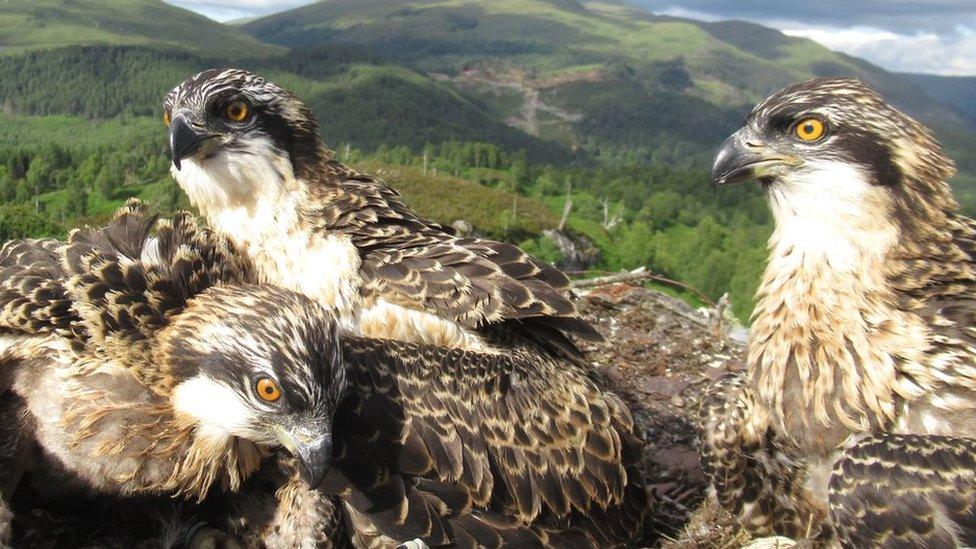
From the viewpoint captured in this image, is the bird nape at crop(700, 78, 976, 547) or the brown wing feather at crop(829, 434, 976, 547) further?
the bird nape at crop(700, 78, 976, 547)

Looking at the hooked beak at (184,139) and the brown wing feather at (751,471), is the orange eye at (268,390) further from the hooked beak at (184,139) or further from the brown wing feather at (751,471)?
the brown wing feather at (751,471)

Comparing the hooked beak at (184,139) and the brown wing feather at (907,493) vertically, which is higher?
the hooked beak at (184,139)

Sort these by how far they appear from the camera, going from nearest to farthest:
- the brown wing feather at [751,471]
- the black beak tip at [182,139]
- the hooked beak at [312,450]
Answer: the hooked beak at [312,450]
the brown wing feather at [751,471]
the black beak tip at [182,139]

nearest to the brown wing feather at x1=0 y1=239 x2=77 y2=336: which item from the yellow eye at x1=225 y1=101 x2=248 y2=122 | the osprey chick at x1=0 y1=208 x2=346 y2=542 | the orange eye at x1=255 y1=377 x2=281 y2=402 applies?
the osprey chick at x1=0 y1=208 x2=346 y2=542

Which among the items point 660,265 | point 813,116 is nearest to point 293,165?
point 813,116

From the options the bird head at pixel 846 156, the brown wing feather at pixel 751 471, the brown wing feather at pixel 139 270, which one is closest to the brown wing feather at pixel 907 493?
the brown wing feather at pixel 751 471

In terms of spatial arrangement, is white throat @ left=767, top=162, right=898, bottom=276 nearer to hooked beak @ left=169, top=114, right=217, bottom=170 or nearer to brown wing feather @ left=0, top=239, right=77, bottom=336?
hooked beak @ left=169, top=114, right=217, bottom=170

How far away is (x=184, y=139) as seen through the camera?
196 inches

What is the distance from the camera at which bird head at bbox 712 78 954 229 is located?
4164 millimetres

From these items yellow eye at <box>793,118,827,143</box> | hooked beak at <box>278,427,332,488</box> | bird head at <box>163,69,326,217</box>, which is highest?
yellow eye at <box>793,118,827,143</box>

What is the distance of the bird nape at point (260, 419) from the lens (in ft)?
12.9

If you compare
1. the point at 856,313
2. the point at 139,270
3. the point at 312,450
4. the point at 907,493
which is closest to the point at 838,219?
the point at 856,313

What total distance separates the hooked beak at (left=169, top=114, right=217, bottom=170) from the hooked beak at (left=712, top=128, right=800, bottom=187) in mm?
3354

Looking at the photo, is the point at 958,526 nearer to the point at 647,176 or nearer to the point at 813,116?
the point at 813,116
